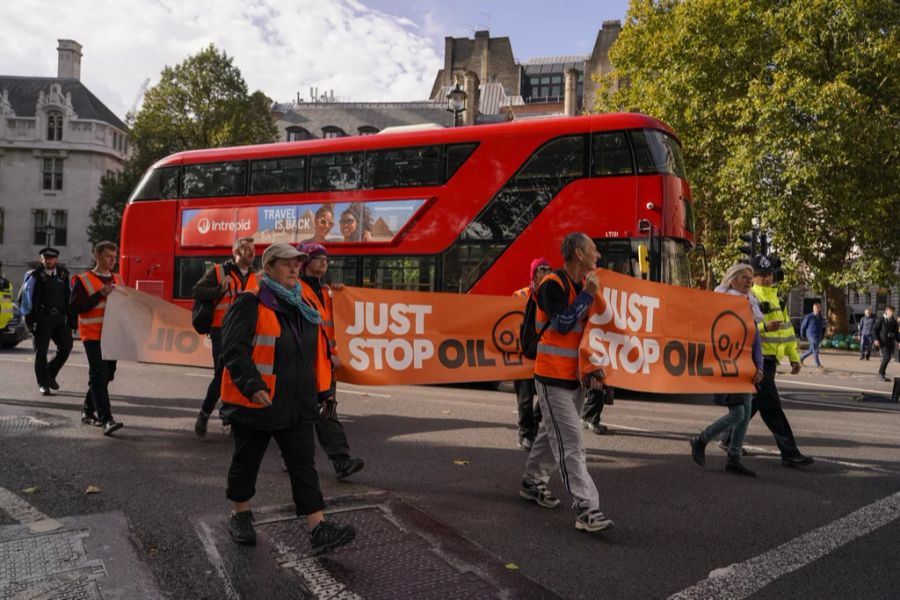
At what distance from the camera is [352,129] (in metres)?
51.5

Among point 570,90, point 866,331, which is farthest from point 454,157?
point 570,90

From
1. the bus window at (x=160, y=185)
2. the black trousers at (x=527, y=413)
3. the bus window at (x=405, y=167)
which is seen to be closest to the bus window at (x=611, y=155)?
the bus window at (x=405, y=167)

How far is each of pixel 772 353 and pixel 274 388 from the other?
464 cm

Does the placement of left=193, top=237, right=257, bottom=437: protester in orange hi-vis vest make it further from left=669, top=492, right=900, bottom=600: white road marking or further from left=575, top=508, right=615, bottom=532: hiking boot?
left=669, top=492, right=900, bottom=600: white road marking

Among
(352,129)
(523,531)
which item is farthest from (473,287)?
(352,129)

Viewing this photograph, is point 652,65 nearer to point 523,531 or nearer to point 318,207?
point 318,207

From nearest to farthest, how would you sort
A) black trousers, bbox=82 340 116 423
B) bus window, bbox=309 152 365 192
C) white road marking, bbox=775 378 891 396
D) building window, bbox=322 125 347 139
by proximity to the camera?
1. black trousers, bbox=82 340 116 423
2. bus window, bbox=309 152 365 192
3. white road marking, bbox=775 378 891 396
4. building window, bbox=322 125 347 139

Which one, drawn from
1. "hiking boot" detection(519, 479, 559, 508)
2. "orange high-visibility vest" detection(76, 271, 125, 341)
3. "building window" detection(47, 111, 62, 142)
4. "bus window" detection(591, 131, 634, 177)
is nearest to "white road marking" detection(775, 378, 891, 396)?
"bus window" detection(591, 131, 634, 177)

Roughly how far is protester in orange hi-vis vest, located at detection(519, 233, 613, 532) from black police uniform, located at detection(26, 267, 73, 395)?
7069mm

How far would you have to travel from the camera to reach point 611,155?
10812 millimetres

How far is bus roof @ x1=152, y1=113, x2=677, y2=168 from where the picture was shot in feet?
35.8

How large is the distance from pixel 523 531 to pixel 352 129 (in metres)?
50.0

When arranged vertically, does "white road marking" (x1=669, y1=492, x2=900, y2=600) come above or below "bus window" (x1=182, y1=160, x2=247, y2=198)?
below

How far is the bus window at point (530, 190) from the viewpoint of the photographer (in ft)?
36.1
